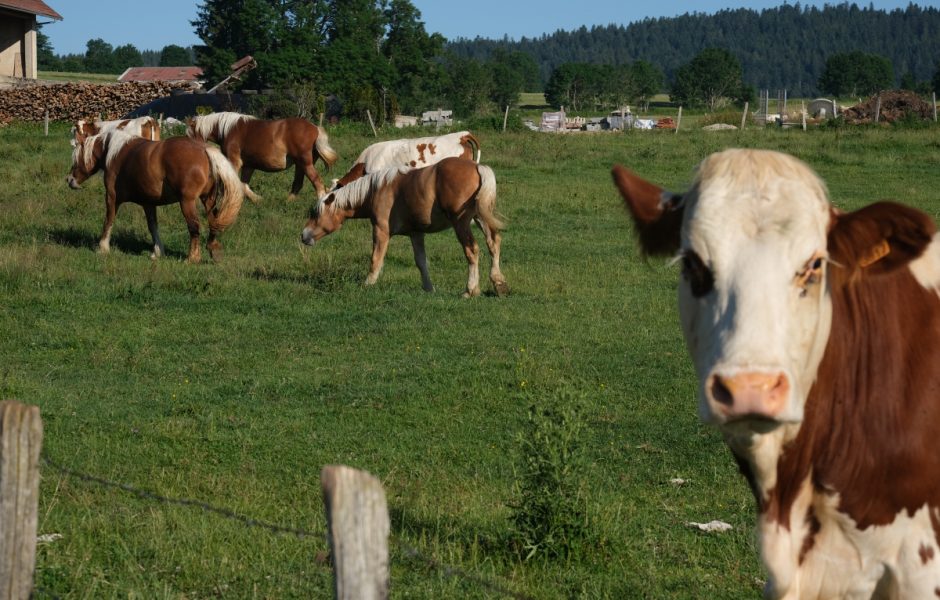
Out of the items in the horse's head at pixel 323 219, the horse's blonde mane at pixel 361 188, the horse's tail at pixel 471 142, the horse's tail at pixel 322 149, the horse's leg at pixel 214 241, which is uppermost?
the horse's tail at pixel 471 142

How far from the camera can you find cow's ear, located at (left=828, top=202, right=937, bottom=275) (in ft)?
11.8

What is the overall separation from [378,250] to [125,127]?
36.7ft

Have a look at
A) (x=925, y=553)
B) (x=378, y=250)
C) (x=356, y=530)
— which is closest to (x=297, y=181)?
(x=378, y=250)

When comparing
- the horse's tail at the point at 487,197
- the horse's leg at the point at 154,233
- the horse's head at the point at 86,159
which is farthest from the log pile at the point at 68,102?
the horse's tail at the point at 487,197

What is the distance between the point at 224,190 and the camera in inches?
664

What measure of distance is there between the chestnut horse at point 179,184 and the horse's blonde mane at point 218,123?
3.97m

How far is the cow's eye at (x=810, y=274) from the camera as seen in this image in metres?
3.51

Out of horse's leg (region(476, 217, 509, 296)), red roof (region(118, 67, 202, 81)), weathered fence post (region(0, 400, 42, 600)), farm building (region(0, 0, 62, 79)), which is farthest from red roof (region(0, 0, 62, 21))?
red roof (region(118, 67, 202, 81))

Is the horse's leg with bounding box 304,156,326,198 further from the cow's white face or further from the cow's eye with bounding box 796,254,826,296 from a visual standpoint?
the cow's eye with bounding box 796,254,826,296

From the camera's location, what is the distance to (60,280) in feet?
46.0

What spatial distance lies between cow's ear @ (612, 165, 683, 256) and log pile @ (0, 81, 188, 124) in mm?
36112

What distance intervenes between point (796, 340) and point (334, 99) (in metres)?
51.1

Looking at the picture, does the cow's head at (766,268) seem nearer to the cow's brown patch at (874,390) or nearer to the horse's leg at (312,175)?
the cow's brown patch at (874,390)

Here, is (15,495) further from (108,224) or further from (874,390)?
(108,224)
